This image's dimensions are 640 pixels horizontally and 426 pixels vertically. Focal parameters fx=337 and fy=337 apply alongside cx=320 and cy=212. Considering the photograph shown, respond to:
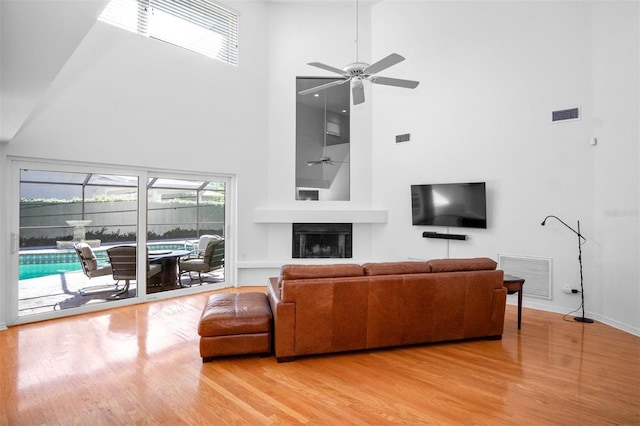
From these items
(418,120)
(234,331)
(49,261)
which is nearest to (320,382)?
(234,331)

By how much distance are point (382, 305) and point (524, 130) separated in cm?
364

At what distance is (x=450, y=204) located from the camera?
18.5 feet

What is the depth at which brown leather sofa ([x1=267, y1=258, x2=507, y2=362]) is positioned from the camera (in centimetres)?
306

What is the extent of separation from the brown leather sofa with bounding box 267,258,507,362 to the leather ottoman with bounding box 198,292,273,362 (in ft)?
0.51

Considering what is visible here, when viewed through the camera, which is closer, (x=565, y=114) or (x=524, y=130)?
(x=565, y=114)

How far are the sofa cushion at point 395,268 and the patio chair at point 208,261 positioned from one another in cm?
347

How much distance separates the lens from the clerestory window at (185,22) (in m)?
4.81

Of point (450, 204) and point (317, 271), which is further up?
point (450, 204)

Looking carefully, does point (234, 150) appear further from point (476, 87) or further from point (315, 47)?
point (476, 87)

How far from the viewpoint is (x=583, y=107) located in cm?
445

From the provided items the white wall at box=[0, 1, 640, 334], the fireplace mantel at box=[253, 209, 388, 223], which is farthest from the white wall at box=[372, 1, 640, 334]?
the fireplace mantel at box=[253, 209, 388, 223]

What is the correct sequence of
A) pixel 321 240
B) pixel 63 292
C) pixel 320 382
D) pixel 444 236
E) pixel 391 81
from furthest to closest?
1. pixel 321 240
2. pixel 444 236
3. pixel 63 292
4. pixel 391 81
5. pixel 320 382

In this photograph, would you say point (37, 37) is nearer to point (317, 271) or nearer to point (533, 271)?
point (317, 271)

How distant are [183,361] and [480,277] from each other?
3030 mm
